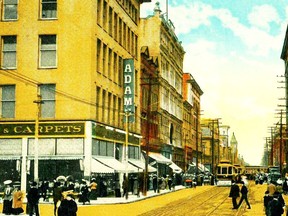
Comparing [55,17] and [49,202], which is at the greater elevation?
[55,17]

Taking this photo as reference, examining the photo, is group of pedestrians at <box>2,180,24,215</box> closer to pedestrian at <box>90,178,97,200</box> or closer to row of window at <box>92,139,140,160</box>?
pedestrian at <box>90,178,97,200</box>

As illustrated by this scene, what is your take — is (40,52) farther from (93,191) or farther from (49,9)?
(93,191)

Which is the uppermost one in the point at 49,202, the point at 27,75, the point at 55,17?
the point at 55,17

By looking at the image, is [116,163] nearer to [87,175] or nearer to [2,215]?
[87,175]

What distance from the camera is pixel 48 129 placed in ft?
145

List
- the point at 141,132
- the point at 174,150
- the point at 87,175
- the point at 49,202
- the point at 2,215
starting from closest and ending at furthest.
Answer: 1. the point at 2,215
2. the point at 49,202
3. the point at 87,175
4. the point at 141,132
5. the point at 174,150

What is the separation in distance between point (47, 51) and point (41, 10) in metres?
3.16

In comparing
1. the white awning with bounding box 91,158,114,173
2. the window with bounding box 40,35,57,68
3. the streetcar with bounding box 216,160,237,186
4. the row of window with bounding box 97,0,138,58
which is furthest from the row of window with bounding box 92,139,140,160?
the streetcar with bounding box 216,160,237,186

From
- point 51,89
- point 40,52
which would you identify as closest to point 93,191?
point 51,89

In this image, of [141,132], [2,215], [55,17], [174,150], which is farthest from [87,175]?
[174,150]

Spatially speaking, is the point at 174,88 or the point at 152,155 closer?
the point at 152,155

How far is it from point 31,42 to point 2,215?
19.2 m

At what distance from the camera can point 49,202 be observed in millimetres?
39031

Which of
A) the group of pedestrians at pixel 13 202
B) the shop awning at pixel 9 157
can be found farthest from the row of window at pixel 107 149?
the group of pedestrians at pixel 13 202
